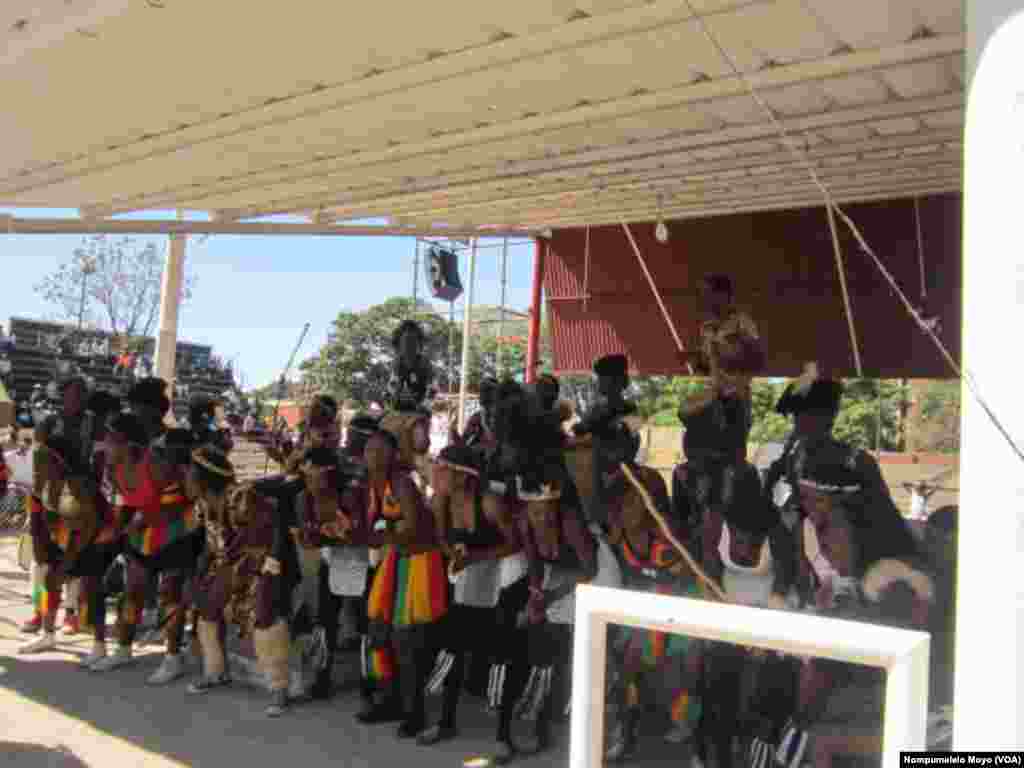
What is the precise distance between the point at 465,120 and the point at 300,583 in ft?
8.99

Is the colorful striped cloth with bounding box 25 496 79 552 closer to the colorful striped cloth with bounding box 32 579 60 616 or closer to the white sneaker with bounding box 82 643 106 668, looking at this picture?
the colorful striped cloth with bounding box 32 579 60 616

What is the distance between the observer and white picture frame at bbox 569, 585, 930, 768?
49.7 inches

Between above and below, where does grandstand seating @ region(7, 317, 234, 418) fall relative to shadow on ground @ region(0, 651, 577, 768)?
above

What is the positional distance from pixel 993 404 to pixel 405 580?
3.21m

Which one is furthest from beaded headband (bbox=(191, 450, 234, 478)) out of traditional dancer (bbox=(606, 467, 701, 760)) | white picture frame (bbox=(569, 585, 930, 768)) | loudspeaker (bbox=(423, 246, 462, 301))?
loudspeaker (bbox=(423, 246, 462, 301))

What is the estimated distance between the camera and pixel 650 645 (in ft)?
12.8

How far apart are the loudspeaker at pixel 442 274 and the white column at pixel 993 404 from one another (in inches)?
500

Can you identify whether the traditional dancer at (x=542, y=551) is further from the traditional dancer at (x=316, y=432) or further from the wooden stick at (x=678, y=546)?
the traditional dancer at (x=316, y=432)

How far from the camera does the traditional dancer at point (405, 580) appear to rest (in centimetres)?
421

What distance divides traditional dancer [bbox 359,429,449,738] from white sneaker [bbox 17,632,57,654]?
103 inches

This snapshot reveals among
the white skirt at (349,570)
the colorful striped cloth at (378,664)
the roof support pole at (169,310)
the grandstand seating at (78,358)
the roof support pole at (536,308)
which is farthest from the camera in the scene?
the grandstand seating at (78,358)

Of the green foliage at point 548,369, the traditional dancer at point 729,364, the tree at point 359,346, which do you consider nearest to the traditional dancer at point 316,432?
the traditional dancer at point 729,364

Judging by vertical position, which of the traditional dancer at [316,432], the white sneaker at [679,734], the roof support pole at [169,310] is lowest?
the white sneaker at [679,734]

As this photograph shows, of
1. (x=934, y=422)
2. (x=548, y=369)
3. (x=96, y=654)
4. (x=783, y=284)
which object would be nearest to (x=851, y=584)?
(x=96, y=654)
